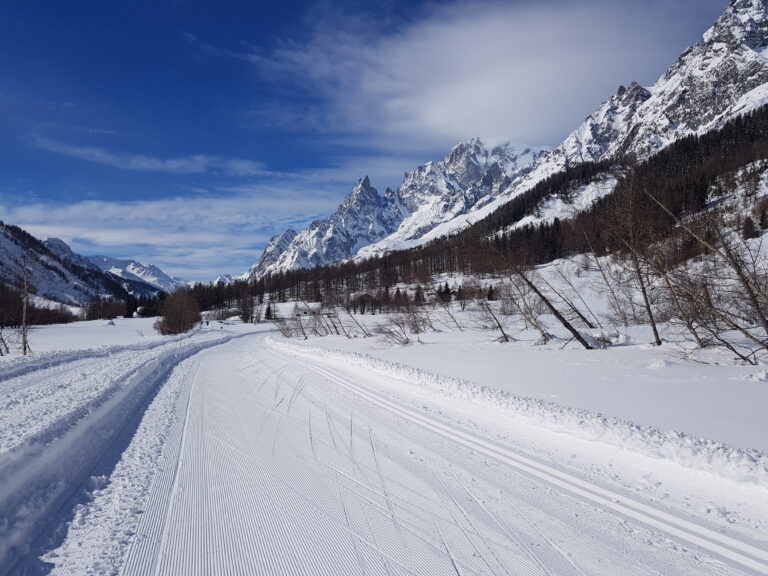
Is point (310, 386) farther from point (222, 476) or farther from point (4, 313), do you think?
point (4, 313)

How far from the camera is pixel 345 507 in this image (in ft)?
14.4

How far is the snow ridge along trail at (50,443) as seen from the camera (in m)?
3.91

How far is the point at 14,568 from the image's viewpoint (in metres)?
3.41

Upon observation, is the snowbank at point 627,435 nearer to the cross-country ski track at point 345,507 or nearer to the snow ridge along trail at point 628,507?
the cross-country ski track at point 345,507

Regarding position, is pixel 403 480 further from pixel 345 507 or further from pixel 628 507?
pixel 628 507

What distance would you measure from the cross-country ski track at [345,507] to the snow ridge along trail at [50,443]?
42 millimetres

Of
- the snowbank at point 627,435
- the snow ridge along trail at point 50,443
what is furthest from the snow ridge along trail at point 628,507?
the snow ridge along trail at point 50,443

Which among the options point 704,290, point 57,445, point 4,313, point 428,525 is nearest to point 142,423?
point 57,445

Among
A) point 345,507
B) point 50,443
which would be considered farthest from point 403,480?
point 50,443

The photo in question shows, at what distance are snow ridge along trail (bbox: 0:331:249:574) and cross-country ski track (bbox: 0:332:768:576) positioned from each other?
0.14 ft

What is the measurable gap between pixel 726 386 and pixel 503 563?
8.05m

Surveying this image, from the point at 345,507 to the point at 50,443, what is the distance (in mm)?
4788

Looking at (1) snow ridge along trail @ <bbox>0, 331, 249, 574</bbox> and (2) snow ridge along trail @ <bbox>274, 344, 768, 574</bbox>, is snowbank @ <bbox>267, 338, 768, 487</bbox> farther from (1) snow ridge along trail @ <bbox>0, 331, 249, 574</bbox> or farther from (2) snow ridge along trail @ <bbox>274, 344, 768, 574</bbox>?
(1) snow ridge along trail @ <bbox>0, 331, 249, 574</bbox>

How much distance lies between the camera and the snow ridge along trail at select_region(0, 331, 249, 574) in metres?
3.91
